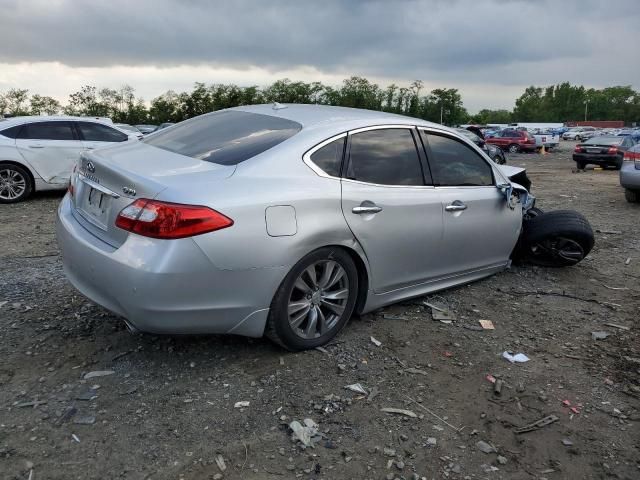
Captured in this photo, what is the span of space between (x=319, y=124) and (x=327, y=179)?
47 centimetres

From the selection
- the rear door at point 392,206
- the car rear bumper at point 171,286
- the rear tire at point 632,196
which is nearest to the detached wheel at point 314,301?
the car rear bumper at point 171,286

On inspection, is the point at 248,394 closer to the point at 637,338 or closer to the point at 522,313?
the point at 522,313

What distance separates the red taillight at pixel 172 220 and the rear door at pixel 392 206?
97 cm

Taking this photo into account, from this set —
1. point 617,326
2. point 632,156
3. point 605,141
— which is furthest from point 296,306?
point 605,141

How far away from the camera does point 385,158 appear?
400cm

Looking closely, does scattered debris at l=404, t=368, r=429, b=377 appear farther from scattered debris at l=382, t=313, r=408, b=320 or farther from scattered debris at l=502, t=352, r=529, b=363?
scattered debris at l=382, t=313, r=408, b=320

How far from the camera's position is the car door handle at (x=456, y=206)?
14.2ft

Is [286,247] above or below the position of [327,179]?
below

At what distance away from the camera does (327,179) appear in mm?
3559

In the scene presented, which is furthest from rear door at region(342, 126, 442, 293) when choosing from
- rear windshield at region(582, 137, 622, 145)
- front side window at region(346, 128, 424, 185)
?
rear windshield at region(582, 137, 622, 145)

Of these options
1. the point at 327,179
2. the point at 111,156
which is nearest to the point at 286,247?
the point at 327,179

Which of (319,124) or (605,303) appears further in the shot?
(605,303)

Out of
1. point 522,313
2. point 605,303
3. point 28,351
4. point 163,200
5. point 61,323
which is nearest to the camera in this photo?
point 163,200

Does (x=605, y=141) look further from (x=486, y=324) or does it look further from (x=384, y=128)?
(x=384, y=128)
